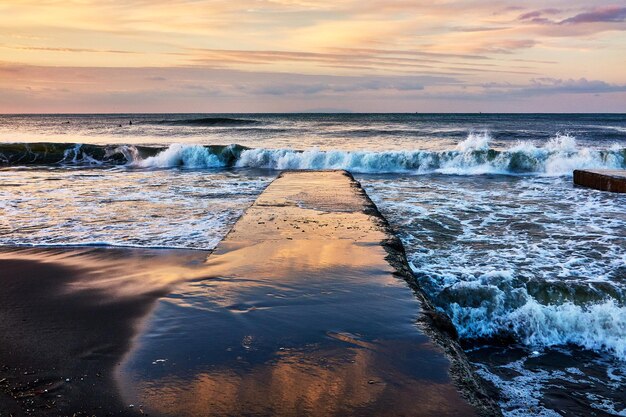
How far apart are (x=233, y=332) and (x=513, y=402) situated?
172 cm

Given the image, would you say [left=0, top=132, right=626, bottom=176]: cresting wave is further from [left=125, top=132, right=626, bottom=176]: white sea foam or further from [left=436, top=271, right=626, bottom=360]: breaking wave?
[left=436, top=271, right=626, bottom=360]: breaking wave

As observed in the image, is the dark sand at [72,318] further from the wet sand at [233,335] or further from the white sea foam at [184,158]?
the white sea foam at [184,158]

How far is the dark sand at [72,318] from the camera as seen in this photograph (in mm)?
2510

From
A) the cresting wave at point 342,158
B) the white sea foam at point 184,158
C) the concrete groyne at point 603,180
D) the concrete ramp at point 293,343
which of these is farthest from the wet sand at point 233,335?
the white sea foam at point 184,158

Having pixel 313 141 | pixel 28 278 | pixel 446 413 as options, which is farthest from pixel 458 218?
pixel 313 141

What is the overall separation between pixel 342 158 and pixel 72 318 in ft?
50.9

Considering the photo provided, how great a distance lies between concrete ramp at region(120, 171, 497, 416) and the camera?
2.36m

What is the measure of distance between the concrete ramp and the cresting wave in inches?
510

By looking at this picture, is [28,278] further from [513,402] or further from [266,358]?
[513,402]

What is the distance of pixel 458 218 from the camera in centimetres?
833

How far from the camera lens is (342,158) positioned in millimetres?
18766

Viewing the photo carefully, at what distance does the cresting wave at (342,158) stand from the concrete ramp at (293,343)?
1294 centimetres

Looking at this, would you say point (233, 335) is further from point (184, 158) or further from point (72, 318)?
point (184, 158)

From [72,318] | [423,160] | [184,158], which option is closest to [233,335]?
[72,318]
